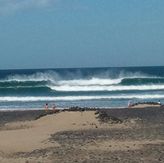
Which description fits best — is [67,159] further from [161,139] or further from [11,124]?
[11,124]

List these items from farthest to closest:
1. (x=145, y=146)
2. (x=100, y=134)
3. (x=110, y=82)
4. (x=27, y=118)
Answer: (x=110, y=82)
(x=27, y=118)
(x=100, y=134)
(x=145, y=146)

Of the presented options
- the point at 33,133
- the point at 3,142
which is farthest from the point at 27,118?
the point at 3,142

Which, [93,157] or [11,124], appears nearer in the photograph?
[93,157]

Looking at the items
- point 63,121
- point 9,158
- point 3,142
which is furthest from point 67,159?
point 63,121

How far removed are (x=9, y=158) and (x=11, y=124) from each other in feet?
29.2

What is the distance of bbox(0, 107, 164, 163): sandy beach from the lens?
48.4ft

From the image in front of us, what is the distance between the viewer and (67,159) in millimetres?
14367

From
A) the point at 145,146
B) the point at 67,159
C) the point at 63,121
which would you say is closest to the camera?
the point at 67,159

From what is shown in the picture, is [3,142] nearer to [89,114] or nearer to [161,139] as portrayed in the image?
[161,139]

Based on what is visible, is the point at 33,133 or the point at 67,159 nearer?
the point at 67,159

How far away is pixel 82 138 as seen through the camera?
59.3 feet

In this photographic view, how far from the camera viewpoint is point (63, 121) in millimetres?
22922

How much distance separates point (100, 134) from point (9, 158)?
4.84 meters

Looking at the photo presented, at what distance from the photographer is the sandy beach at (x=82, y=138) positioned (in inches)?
581
